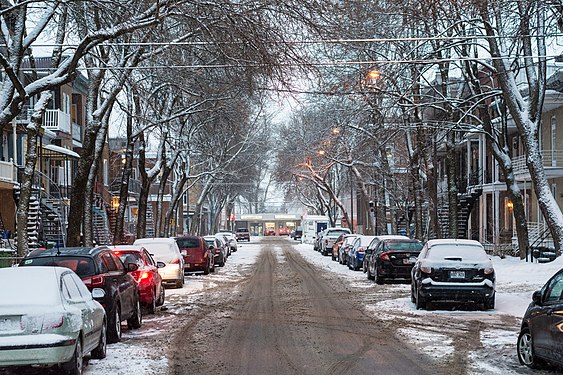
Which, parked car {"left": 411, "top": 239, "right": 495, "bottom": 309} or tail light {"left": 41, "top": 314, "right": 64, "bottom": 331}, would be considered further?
parked car {"left": 411, "top": 239, "right": 495, "bottom": 309}

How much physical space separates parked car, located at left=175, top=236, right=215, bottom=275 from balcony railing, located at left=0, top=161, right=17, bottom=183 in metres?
9.50

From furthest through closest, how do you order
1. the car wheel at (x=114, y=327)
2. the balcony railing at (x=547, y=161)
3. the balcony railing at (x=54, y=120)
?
the balcony railing at (x=54, y=120) < the balcony railing at (x=547, y=161) < the car wheel at (x=114, y=327)

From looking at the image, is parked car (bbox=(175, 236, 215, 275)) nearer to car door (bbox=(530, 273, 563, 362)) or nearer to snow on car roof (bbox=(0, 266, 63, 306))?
snow on car roof (bbox=(0, 266, 63, 306))

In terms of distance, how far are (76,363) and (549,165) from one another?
1362 inches

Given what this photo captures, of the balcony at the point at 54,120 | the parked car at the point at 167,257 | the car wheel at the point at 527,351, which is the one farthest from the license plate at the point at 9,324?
the balcony at the point at 54,120

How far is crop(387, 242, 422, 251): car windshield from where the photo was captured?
1168 inches

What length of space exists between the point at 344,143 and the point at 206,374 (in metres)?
47.7

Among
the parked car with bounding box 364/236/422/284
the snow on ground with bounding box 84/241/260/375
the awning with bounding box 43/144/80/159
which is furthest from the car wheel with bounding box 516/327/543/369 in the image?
the awning with bounding box 43/144/80/159

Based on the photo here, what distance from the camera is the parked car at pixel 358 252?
3834 cm

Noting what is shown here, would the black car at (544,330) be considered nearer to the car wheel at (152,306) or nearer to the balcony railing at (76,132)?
the car wheel at (152,306)

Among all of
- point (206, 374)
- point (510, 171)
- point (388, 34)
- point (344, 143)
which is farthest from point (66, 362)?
point (344, 143)

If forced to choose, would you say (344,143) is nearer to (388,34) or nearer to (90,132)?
(388,34)

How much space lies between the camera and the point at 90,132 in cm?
2859

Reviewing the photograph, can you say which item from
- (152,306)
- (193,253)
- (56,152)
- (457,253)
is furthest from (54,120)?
(457,253)
